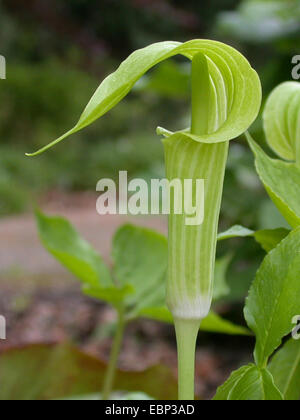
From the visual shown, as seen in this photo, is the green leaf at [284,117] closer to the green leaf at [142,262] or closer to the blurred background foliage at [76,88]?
the green leaf at [142,262]

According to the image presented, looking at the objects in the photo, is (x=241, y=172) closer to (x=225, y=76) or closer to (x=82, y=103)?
(x=225, y=76)

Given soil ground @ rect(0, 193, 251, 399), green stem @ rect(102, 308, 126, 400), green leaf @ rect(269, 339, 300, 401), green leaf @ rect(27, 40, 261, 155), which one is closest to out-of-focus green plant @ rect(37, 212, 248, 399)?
green stem @ rect(102, 308, 126, 400)

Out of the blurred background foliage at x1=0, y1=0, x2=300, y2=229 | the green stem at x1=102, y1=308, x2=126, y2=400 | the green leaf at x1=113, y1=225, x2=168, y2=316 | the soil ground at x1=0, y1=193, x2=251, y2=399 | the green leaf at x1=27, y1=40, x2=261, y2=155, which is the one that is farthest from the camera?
the blurred background foliage at x1=0, y1=0, x2=300, y2=229

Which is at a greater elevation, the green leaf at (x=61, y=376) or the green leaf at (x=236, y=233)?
the green leaf at (x=236, y=233)

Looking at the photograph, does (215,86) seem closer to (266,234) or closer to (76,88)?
(266,234)

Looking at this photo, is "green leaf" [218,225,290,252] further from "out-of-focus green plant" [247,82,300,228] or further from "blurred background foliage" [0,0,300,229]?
"blurred background foliage" [0,0,300,229]

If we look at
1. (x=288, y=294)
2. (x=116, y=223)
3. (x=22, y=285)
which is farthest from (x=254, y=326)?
(x=116, y=223)

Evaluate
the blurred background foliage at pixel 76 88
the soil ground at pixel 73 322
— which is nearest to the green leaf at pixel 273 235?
the soil ground at pixel 73 322
